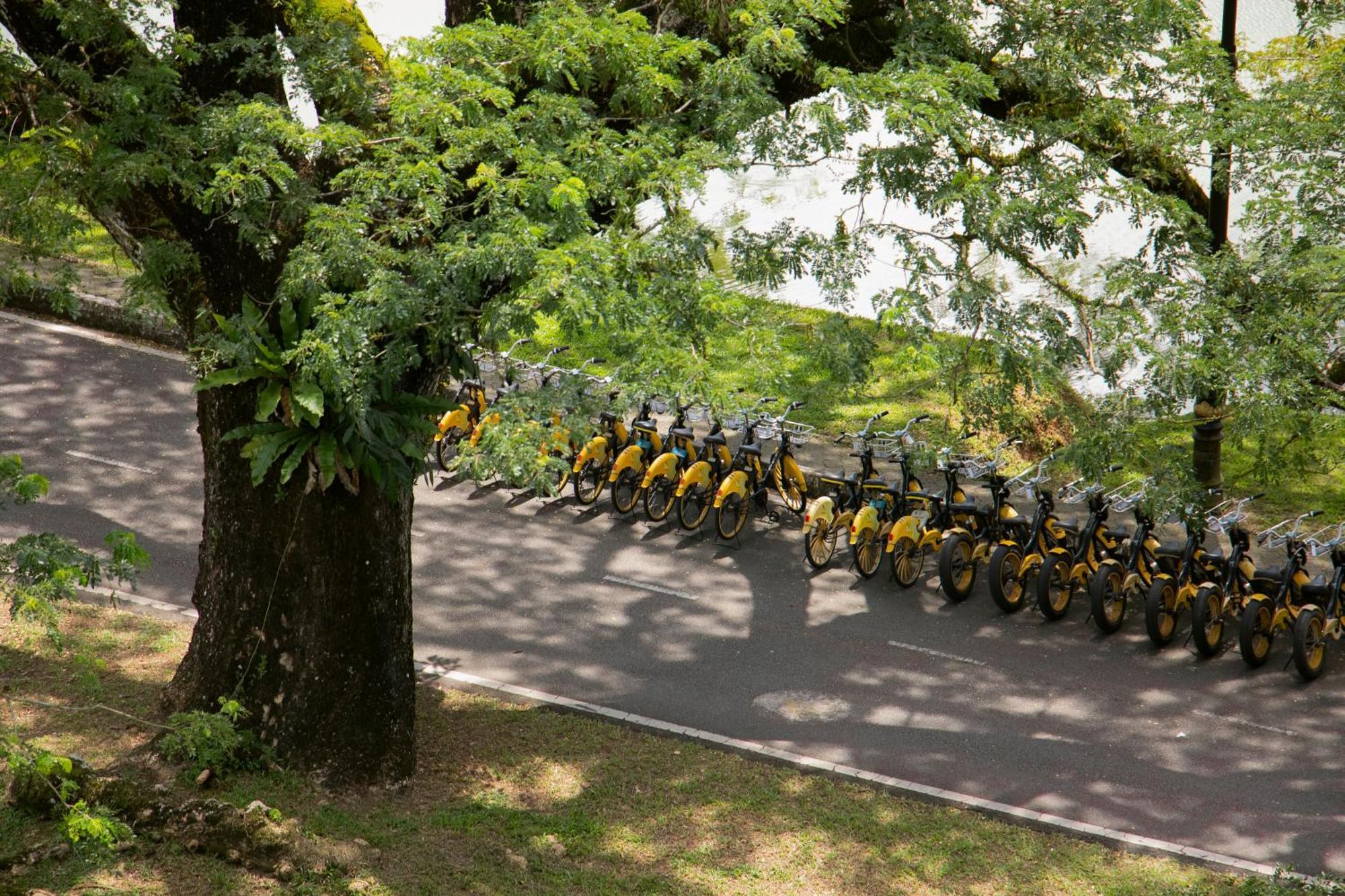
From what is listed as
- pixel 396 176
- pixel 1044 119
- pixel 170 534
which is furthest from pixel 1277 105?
pixel 170 534

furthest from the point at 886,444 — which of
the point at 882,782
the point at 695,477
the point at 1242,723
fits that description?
the point at 882,782

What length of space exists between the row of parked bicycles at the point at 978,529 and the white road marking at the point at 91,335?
5.05 meters

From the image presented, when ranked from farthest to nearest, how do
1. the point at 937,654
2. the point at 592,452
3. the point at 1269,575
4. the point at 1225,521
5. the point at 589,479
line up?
1. the point at 589,479
2. the point at 592,452
3. the point at 1225,521
4. the point at 1269,575
5. the point at 937,654

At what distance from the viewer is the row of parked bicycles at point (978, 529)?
1245 cm

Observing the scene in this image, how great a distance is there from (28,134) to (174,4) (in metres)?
1.15

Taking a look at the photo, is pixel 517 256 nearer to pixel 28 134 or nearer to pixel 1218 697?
pixel 28 134

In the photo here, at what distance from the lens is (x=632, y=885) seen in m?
8.39

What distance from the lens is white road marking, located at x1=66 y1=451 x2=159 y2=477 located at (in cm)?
1495

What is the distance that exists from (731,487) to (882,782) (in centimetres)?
471

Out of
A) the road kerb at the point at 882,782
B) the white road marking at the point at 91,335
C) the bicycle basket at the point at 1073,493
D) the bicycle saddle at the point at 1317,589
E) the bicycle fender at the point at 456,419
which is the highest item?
the white road marking at the point at 91,335

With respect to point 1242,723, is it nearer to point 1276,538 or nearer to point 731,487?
point 1276,538

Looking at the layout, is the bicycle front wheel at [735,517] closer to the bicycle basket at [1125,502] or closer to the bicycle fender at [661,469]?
the bicycle fender at [661,469]

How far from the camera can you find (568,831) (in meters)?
8.97

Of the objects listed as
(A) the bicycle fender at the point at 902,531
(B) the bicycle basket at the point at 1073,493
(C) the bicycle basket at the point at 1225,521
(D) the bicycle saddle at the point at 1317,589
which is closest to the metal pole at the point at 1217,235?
(C) the bicycle basket at the point at 1225,521
